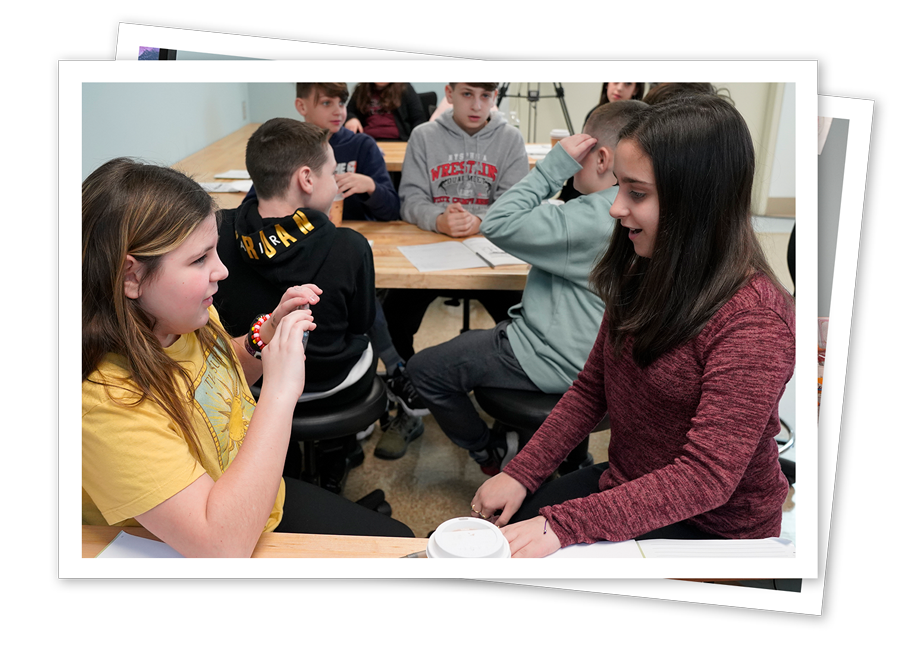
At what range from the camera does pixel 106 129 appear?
1306 mm

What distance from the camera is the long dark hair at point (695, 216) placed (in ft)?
2.89

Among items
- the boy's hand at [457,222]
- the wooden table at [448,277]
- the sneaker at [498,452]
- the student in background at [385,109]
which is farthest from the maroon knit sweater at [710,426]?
the student in background at [385,109]

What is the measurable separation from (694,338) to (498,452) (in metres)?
1.25

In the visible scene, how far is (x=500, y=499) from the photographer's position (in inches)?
44.9

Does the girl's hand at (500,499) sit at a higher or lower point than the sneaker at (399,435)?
higher

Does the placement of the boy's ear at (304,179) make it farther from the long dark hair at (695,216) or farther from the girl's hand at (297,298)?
the long dark hair at (695,216)

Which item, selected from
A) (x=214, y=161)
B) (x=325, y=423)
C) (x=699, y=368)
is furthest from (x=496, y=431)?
(x=214, y=161)

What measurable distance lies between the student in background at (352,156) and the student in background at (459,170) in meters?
0.09

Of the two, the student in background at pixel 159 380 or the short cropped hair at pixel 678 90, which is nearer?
the student in background at pixel 159 380

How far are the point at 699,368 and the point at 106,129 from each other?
123cm

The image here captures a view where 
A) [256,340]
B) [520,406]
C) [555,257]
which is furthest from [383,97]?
[256,340]

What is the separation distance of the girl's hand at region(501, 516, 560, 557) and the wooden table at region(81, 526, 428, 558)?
0.13 meters

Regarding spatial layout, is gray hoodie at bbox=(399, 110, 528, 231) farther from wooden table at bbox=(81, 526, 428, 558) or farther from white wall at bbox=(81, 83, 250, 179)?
wooden table at bbox=(81, 526, 428, 558)

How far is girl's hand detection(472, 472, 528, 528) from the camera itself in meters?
1.14
